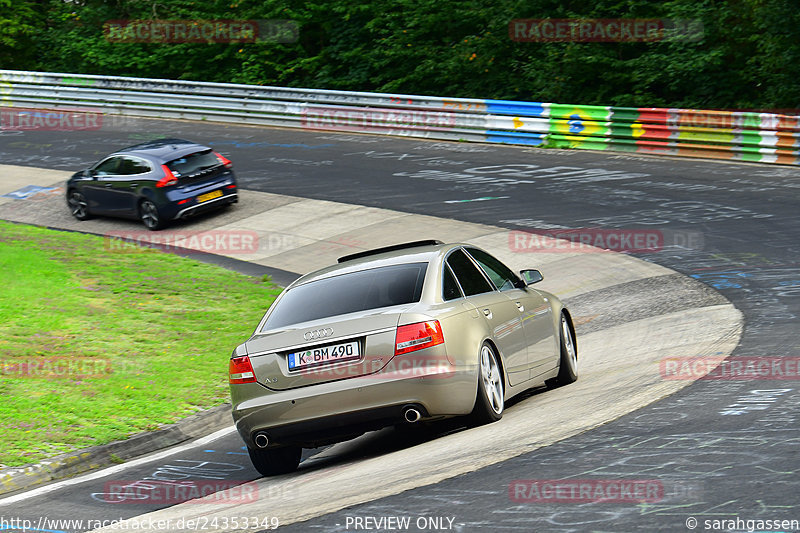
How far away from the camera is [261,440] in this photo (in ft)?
24.7

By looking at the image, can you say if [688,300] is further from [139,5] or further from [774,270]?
[139,5]

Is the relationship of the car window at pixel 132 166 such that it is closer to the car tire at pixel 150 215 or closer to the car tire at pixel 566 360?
the car tire at pixel 150 215

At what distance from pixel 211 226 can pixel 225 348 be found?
9.73 m

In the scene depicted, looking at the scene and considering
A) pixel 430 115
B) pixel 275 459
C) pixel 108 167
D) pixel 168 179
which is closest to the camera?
pixel 275 459

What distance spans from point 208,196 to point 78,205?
3.57m

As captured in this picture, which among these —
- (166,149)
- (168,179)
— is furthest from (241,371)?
(166,149)

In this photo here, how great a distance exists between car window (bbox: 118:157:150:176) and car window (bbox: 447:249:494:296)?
48.4ft

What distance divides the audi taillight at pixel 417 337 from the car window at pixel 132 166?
52.2ft

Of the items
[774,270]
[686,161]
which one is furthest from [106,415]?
[686,161]

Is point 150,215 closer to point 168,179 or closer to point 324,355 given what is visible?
point 168,179

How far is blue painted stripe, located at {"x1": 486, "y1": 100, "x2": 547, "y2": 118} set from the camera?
2664 centimetres

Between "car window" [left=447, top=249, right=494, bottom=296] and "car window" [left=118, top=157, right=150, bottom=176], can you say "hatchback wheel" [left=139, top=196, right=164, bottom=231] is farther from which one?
"car window" [left=447, top=249, right=494, bottom=296]

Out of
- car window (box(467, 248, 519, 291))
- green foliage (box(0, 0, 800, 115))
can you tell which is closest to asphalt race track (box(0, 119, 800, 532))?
car window (box(467, 248, 519, 291))

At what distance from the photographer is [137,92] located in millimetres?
35969
